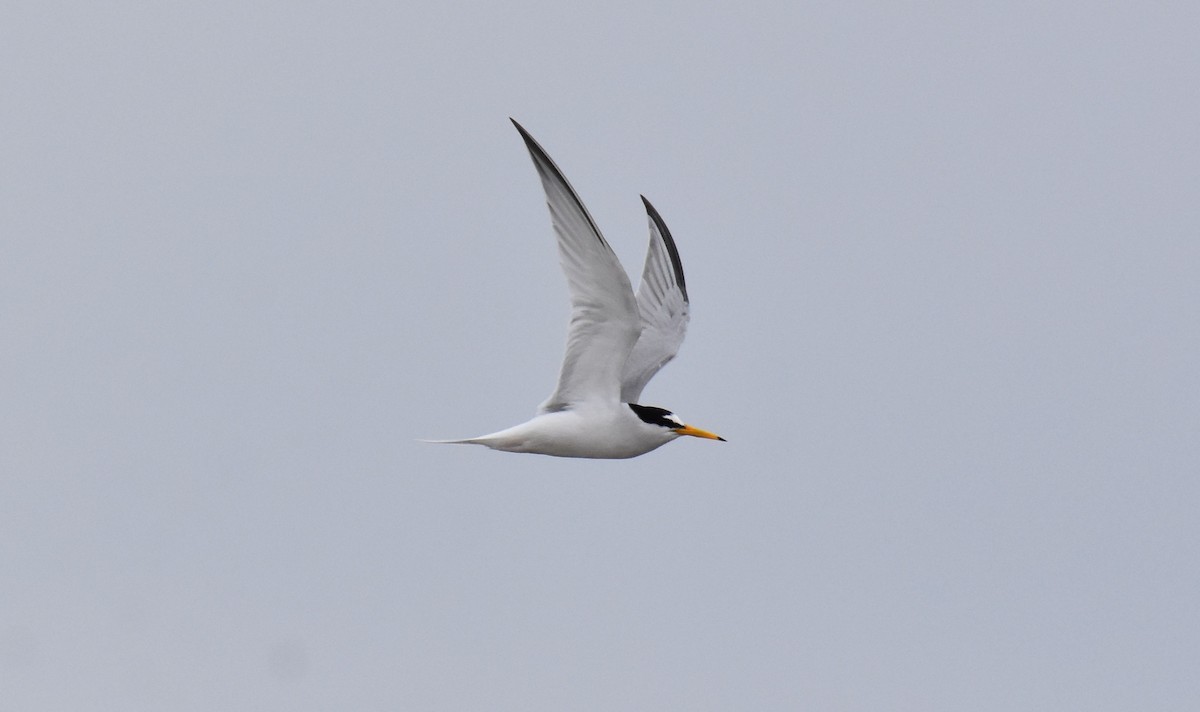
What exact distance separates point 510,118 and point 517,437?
3693mm

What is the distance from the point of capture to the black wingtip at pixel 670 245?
708 inches

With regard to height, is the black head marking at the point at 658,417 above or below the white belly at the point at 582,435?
above

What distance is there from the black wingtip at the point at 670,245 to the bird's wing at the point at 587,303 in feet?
8.81

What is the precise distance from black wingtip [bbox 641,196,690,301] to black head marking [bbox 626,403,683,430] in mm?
2516

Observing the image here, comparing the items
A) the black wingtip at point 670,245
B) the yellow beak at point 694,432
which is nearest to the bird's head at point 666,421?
the yellow beak at point 694,432

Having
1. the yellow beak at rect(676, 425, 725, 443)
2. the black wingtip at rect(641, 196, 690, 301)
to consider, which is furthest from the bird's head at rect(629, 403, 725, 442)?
the black wingtip at rect(641, 196, 690, 301)

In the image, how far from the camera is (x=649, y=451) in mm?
16109

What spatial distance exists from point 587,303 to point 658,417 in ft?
4.93

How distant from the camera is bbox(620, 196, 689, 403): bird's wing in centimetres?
1747

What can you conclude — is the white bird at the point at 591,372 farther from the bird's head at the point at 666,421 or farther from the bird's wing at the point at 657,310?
the bird's wing at the point at 657,310

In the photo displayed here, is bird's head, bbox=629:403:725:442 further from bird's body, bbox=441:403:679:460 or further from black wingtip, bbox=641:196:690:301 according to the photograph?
black wingtip, bbox=641:196:690:301

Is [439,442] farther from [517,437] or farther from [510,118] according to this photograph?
[510,118]

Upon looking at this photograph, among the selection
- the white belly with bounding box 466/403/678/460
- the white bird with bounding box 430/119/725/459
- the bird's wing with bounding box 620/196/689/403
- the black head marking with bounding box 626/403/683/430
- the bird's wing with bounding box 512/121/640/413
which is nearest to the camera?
the bird's wing with bounding box 512/121/640/413

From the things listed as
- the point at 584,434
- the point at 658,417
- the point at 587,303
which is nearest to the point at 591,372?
the point at 584,434
